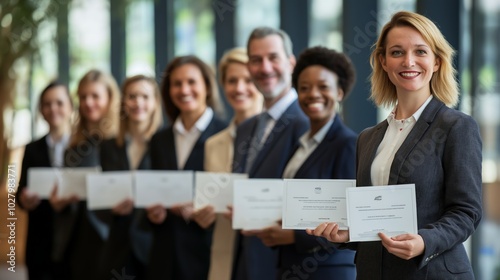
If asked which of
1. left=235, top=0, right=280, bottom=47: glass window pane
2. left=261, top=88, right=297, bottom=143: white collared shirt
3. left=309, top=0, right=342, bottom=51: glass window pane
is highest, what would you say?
left=235, top=0, right=280, bottom=47: glass window pane

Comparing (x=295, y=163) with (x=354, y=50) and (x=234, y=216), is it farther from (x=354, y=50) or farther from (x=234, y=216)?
(x=354, y=50)

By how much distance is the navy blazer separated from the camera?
3.52 m

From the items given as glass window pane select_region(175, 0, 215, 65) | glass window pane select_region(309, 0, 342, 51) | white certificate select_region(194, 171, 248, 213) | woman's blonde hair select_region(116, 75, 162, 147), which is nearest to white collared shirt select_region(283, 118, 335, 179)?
white certificate select_region(194, 171, 248, 213)

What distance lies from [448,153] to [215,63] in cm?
575

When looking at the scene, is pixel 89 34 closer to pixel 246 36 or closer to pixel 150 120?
pixel 246 36

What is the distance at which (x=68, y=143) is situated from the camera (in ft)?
20.4

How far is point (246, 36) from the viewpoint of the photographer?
295 inches

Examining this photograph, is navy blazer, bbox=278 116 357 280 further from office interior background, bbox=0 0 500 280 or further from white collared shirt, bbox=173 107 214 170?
white collared shirt, bbox=173 107 214 170

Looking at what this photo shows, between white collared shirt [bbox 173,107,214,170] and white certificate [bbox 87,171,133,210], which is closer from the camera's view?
white collared shirt [bbox 173,107,214,170]

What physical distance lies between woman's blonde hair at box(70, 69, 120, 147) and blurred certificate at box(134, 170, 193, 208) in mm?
945

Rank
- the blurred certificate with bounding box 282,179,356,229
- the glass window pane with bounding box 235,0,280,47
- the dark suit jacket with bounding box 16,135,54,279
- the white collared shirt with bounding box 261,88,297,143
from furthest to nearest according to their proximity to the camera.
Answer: the glass window pane with bounding box 235,0,280,47 < the dark suit jacket with bounding box 16,135,54,279 < the white collared shirt with bounding box 261,88,297,143 < the blurred certificate with bounding box 282,179,356,229

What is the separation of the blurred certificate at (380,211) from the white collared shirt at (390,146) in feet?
0.33

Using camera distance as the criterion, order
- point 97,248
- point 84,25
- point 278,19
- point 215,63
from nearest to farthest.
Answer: point 97,248
point 278,19
point 215,63
point 84,25

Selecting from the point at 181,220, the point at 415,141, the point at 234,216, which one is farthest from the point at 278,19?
the point at 415,141
